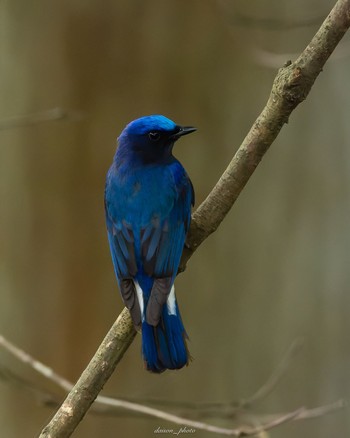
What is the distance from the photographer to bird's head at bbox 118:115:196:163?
3.37 metres

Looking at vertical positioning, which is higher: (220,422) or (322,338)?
(322,338)

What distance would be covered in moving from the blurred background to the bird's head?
1.26m

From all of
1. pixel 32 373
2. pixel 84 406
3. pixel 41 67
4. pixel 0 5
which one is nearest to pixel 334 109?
pixel 41 67

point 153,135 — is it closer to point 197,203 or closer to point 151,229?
point 151,229

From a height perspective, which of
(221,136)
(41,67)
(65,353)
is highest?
(41,67)

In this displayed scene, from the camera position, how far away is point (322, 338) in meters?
4.89

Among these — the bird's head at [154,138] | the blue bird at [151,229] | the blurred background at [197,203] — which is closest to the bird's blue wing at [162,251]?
the blue bird at [151,229]

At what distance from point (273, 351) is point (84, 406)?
2.50 meters

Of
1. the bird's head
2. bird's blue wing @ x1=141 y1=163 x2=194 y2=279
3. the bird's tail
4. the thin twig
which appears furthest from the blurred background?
the bird's tail

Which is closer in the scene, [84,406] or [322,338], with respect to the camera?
[84,406]

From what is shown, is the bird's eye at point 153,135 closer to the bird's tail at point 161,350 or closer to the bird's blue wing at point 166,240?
the bird's blue wing at point 166,240

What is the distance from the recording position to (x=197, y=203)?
4695 millimetres

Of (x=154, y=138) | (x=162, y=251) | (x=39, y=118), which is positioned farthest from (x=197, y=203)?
(x=162, y=251)

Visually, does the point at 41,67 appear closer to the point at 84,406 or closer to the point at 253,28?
the point at 253,28
